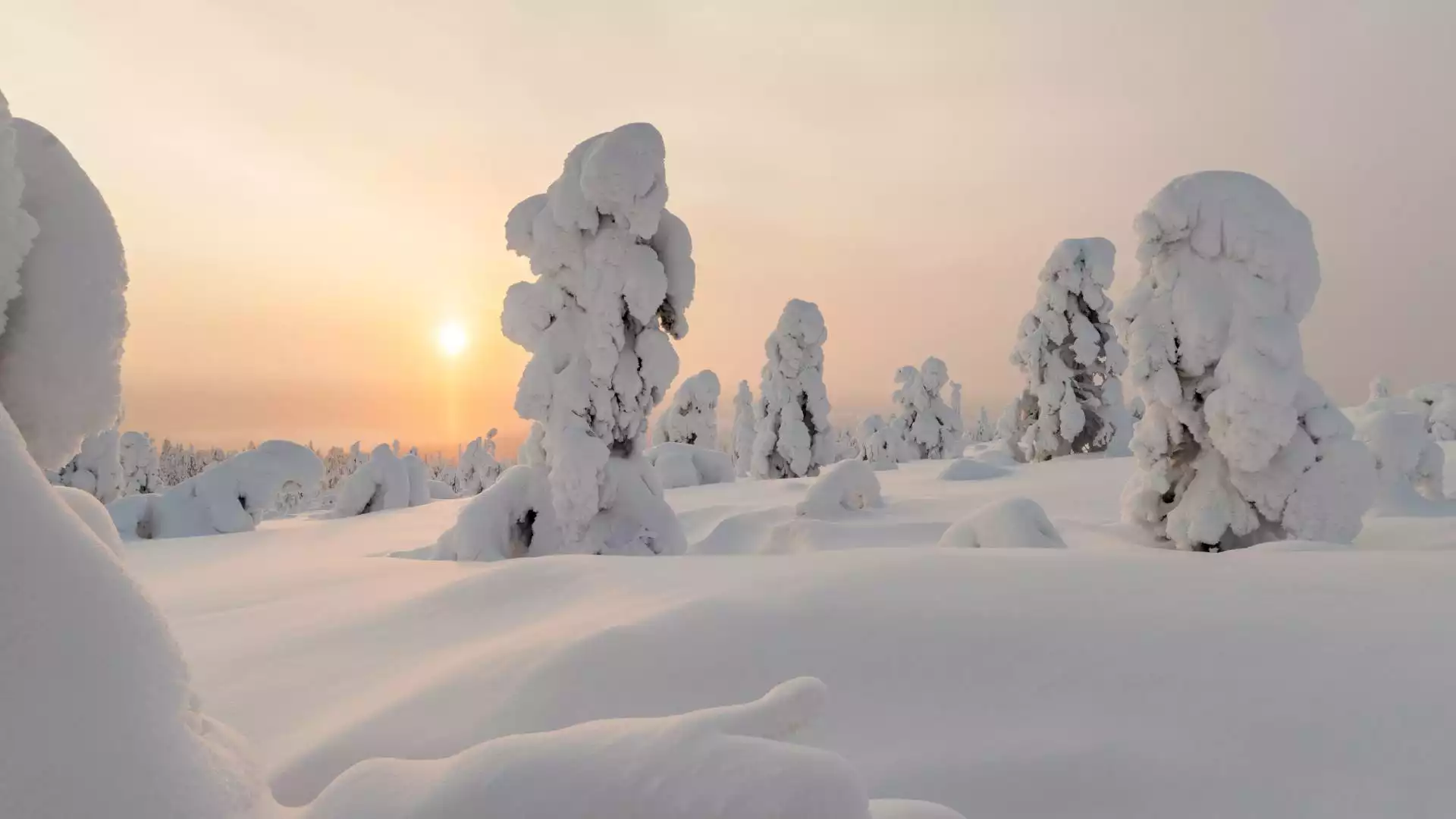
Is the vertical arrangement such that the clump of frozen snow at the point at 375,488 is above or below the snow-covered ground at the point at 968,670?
below

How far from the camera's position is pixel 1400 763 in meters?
1.70

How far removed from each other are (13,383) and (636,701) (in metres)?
1.77

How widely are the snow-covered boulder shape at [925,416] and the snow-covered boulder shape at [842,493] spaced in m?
16.8

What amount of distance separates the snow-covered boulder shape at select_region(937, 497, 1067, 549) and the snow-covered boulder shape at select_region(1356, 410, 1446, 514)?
4972 mm

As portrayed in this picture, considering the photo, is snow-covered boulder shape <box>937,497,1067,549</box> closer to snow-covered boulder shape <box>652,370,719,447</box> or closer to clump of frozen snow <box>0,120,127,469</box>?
clump of frozen snow <box>0,120,127,469</box>

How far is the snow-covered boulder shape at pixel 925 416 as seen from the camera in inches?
1029

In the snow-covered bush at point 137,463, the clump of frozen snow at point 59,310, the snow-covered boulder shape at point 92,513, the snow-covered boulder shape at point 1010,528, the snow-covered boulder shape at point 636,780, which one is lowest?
the snow-covered bush at point 137,463

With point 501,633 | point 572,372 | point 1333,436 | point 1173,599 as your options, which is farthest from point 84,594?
point 1333,436

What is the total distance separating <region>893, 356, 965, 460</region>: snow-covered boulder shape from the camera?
26125 millimetres

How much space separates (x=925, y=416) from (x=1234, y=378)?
20915 mm

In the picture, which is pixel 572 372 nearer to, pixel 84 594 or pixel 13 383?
pixel 13 383

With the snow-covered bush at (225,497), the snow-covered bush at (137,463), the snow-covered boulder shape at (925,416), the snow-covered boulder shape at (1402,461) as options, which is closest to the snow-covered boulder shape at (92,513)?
the snow-covered boulder shape at (1402,461)

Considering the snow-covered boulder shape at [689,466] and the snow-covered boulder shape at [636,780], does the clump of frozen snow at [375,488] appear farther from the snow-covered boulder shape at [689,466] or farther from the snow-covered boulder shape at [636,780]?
the snow-covered boulder shape at [636,780]

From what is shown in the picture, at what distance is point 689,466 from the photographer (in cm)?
1769
